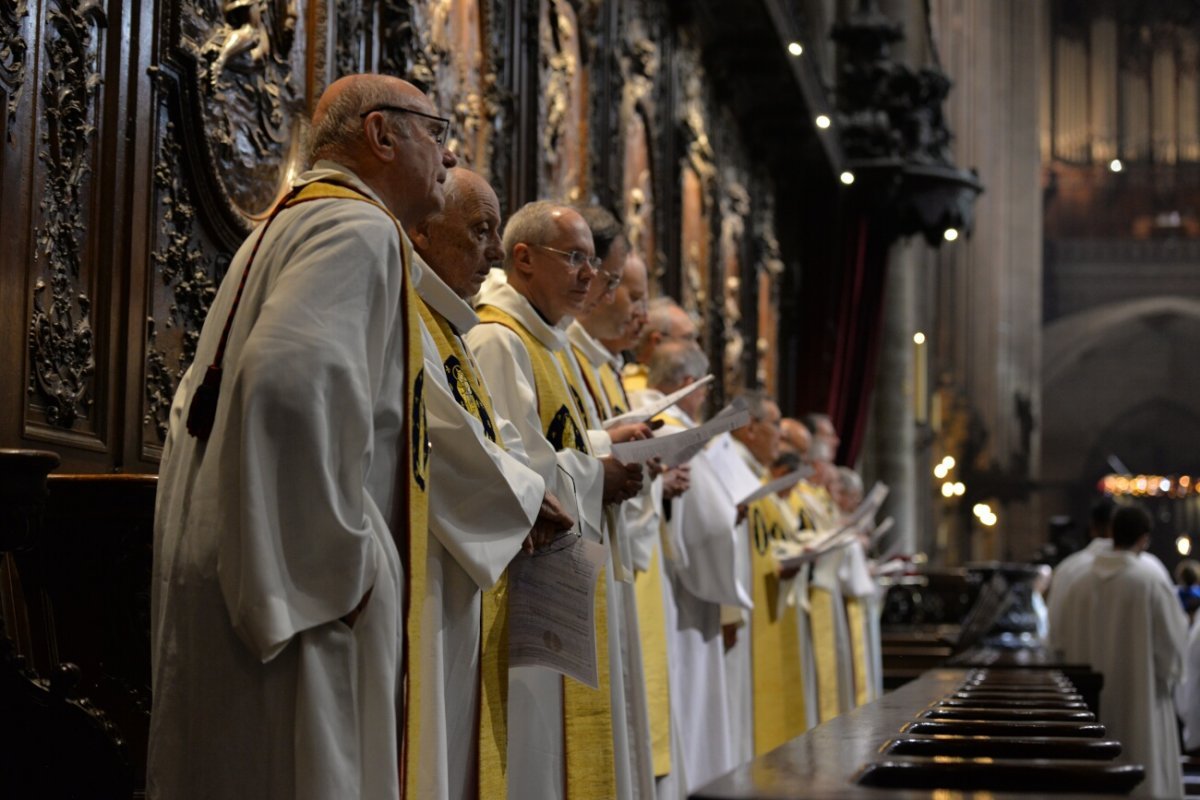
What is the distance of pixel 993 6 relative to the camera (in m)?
32.2

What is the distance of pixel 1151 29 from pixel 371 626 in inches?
1505

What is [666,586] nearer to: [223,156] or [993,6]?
[223,156]

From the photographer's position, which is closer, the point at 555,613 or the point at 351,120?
the point at 351,120

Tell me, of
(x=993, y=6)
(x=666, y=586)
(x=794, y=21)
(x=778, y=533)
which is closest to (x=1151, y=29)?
(x=993, y=6)

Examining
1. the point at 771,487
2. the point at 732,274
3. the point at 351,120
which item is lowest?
the point at 771,487

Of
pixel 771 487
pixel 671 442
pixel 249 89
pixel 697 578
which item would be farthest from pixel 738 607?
pixel 249 89

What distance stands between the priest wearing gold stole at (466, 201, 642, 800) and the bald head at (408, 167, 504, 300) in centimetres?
39

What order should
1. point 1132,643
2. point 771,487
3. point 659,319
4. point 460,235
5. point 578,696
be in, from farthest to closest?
point 1132,643 → point 659,319 → point 771,487 → point 578,696 → point 460,235

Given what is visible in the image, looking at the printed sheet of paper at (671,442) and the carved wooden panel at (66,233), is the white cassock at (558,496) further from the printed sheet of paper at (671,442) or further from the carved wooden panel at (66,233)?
the carved wooden panel at (66,233)

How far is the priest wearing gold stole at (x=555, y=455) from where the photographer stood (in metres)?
3.99

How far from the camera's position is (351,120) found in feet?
11.1

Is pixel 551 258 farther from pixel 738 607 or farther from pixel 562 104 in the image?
pixel 562 104

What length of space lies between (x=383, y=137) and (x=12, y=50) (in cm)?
85

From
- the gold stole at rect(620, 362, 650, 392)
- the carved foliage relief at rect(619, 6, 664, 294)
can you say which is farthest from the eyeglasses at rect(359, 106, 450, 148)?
the carved foliage relief at rect(619, 6, 664, 294)
